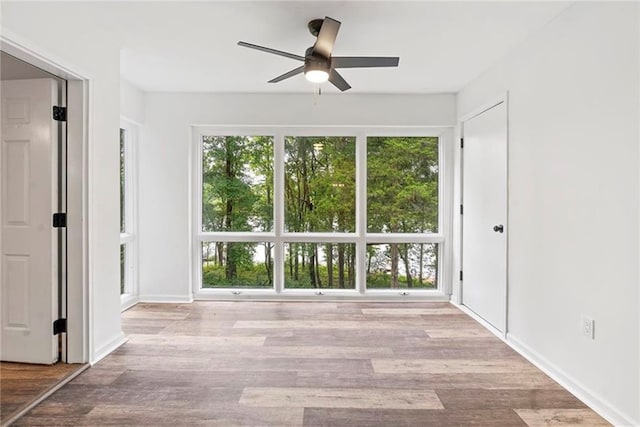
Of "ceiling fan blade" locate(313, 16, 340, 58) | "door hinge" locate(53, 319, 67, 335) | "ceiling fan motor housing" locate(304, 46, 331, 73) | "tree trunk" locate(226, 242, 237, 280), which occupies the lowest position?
"door hinge" locate(53, 319, 67, 335)

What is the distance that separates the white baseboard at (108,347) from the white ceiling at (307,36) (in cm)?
234

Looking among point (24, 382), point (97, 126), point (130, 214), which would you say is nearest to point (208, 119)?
point (130, 214)

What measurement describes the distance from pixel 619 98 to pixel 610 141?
224mm

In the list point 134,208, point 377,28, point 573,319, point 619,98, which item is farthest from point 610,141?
point 134,208

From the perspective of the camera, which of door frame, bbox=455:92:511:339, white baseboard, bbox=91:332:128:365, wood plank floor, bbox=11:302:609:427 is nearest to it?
wood plank floor, bbox=11:302:609:427

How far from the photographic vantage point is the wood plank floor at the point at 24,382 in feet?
6.82

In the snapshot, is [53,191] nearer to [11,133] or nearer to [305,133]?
[11,133]

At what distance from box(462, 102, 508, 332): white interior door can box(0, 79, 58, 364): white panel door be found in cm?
342

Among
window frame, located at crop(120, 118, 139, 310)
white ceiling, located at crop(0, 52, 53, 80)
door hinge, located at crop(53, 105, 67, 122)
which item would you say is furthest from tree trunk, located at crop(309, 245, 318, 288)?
white ceiling, located at crop(0, 52, 53, 80)

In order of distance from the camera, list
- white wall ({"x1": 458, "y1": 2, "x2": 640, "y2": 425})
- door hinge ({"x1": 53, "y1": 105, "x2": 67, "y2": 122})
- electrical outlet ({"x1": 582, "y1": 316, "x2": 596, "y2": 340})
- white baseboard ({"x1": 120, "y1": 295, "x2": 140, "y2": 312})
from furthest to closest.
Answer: white baseboard ({"x1": 120, "y1": 295, "x2": 140, "y2": 312}) < door hinge ({"x1": 53, "y1": 105, "x2": 67, "y2": 122}) < electrical outlet ({"x1": 582, "y1": 316, "x2": 596, "y2": 340}) < white wall ({"x1": 458, "y1": 2, "x2": 640, "y2": 425})

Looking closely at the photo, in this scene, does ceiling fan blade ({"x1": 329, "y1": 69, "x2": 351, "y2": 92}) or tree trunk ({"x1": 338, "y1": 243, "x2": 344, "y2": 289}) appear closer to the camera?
ceiling fan blade ({"x1": 329, "y1": 69, "x2": 351, "y2": 92})

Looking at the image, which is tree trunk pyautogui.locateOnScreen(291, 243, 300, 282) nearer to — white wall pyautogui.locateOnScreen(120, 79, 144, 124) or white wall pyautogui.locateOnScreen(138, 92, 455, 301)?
white wall pyautogui.locateOnScreen(138, 92, 455, 301)

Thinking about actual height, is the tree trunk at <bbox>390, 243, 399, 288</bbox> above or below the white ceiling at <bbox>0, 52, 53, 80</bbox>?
below

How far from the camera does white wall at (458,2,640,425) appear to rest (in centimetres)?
191
